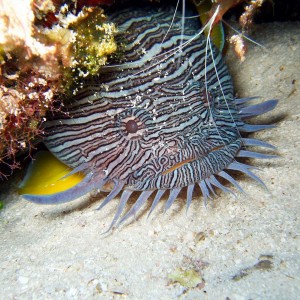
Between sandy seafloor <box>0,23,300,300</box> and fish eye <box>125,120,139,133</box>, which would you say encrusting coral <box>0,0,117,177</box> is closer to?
fish eye <box>125,120,139,133</box>

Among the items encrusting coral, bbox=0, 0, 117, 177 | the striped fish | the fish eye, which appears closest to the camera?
encrusting coral, bbox=0, 0, 117, 177

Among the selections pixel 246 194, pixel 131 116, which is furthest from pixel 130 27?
pixel 246 194

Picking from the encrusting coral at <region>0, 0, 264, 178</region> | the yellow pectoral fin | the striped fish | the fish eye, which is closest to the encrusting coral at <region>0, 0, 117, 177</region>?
the encrusting coral at <region>0, 0, 264, 178</region>

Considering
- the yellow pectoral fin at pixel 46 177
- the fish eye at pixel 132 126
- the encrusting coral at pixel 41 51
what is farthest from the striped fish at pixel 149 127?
the encrusting coral at pixel 41 51

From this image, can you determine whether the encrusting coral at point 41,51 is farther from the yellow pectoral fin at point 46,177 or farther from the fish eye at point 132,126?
the yellow pectoral fin at point 46,177

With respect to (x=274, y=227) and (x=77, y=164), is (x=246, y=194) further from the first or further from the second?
(x=77, y=164)
